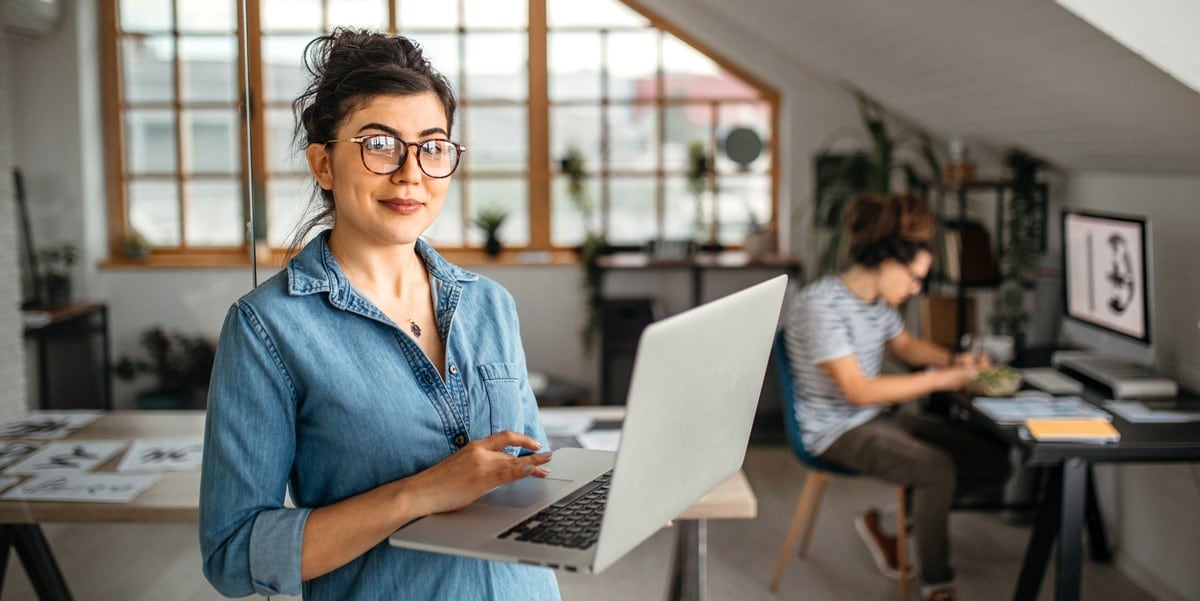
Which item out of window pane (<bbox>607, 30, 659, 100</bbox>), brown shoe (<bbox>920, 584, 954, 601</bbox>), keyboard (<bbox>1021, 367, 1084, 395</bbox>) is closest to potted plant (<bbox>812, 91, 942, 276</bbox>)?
window pane (<bbox>607, 30, 659, 100</bbox>)

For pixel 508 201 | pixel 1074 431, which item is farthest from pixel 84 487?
pixel 508 201

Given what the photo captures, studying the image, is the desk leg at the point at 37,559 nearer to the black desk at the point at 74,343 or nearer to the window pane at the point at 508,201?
the black desk at the point at 74,343

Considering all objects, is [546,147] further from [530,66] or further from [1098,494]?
[1098,494]

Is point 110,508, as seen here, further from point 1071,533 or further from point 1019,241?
point 1019,241

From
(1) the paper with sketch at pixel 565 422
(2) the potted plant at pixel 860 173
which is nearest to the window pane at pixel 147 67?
(1) the paper with sketch at pixel 565 422

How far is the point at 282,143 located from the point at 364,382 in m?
0.52

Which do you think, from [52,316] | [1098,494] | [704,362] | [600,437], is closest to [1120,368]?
[1098,494]

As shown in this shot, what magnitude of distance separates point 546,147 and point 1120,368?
10.5 ft

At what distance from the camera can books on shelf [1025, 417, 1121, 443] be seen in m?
2.83

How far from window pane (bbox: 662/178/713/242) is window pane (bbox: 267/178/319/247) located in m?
4.41

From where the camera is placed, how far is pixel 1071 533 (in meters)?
2.93

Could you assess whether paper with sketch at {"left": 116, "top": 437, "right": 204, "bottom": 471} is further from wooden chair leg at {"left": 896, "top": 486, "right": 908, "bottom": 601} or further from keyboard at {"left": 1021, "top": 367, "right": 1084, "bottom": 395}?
keyboard at {"left": 1021, "top": 367, "right": 1084, "bottom": 395}

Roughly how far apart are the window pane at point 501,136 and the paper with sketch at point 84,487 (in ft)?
13.8

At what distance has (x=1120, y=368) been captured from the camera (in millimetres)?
3596
